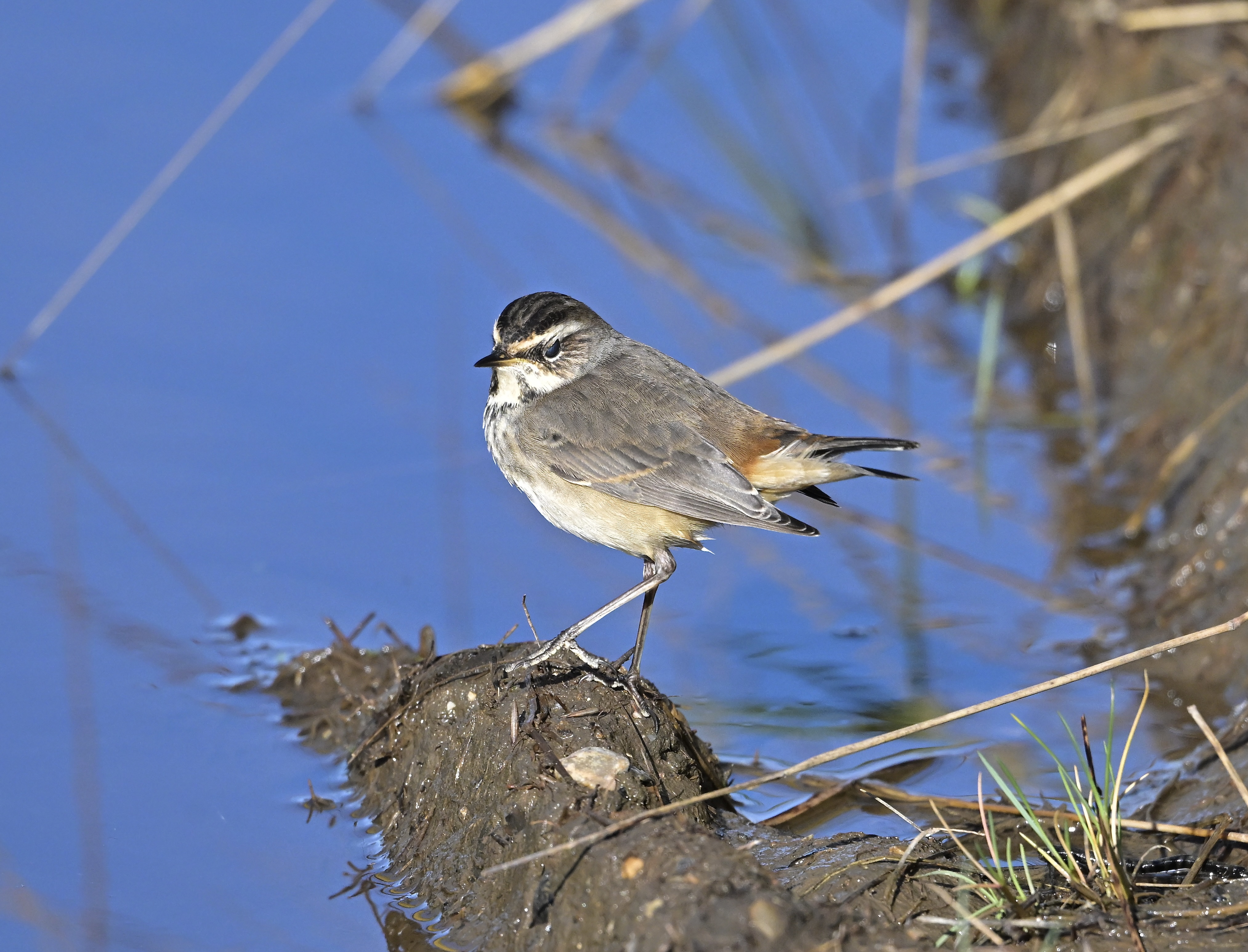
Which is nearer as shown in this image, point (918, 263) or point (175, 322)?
point (175, 322)

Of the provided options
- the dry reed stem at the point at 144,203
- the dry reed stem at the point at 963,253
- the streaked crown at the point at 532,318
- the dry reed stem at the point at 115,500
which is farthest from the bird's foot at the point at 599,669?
the dry reed stem at the point at 144,203

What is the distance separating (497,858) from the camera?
484 cm

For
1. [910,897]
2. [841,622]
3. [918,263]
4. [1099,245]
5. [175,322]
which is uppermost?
[175,322]

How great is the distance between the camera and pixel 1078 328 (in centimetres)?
898

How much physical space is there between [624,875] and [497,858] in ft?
2.55

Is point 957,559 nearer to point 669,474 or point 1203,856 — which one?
point 669,474

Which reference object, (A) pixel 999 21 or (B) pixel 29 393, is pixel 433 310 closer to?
(B) pixel 29 393

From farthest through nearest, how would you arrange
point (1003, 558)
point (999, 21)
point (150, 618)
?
point (999, 21)
point (1003, 558)
point (150, 618)

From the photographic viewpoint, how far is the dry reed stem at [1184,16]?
8711 mm

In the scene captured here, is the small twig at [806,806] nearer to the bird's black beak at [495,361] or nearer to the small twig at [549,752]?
the small twig at [549,752]

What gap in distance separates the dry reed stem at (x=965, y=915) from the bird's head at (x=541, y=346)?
2.97 metres

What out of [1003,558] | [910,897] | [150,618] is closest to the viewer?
[910,897]

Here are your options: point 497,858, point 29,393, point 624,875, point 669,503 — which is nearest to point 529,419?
point 669,503

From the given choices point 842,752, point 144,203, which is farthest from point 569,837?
point 144,203
